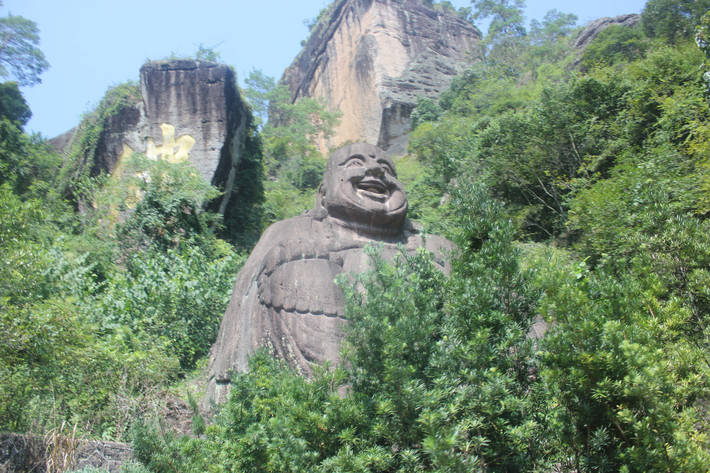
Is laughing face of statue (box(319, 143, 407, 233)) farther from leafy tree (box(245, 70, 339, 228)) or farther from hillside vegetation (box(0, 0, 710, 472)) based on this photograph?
leafy tree (box(245, 70, 339, 228))

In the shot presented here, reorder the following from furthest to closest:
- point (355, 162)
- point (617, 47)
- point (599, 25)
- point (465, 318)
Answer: point (599, 25), point (617, 47), point (355, 162), point (465, 318)

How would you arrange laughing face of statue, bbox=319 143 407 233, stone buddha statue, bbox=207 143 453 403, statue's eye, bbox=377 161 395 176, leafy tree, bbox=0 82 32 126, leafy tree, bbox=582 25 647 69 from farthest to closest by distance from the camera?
leafy tree, bbox=0 82 32 126 → leafy tree, bbox=582 25 647 69 → statue's eye, bbox=377 161 395 176 → laughing face of statue, bbox=319 143 407 233 → stone buddha statue, bbox=207 143 453 403

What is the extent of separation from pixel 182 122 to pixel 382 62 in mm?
20748

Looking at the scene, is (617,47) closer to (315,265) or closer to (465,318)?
(315,265)

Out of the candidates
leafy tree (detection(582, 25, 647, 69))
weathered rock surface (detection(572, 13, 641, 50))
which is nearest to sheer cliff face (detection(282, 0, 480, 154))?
weathered rock surface (detection(572, 13, 641, 50))

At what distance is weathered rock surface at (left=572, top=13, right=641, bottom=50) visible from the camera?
23.2 metres

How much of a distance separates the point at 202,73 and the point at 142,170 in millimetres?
3330

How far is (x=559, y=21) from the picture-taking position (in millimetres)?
38906

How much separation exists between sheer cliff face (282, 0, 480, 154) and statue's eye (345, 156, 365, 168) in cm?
2286

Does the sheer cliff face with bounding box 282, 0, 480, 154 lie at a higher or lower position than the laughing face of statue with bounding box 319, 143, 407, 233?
higher

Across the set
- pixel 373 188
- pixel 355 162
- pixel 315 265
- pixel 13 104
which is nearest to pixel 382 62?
pixel 13 104

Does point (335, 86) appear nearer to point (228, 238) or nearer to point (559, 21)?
point (559, 21)

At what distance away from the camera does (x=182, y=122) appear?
631 inches

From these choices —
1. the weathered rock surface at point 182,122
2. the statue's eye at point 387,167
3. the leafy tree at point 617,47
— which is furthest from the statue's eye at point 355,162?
the leafy tree at point 617,47
